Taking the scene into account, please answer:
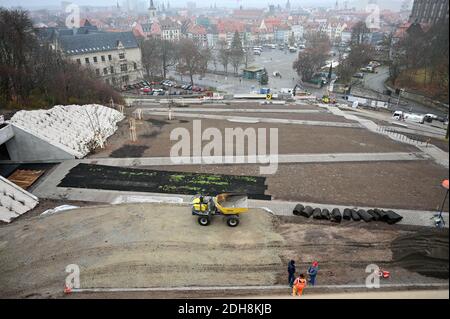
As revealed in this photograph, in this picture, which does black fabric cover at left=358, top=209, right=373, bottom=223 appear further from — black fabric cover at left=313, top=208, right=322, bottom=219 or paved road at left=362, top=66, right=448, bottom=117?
paved road at left=362, top=66, right=448, bottom=117

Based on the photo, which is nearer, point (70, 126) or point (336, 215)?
point (336, 215)

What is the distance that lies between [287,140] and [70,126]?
19046 mm

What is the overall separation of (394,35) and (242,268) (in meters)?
93.5

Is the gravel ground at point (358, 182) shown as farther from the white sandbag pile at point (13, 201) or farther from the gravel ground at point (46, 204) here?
the white sandbag pile at point (13, 201)

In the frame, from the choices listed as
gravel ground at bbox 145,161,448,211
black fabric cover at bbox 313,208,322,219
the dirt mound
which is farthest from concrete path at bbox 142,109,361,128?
the dirt mound

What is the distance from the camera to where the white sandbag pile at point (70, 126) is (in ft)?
80.1

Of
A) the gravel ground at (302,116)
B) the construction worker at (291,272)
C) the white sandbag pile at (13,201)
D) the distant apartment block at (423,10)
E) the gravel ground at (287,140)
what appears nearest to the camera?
the construction worker at (291,272)

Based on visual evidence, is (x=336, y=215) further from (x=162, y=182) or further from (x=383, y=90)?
(x=383, y=90)

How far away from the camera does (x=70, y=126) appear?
27.2m

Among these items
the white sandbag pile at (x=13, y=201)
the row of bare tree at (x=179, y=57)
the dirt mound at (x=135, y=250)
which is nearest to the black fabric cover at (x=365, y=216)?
the dirt mound at (x=135, y=250)

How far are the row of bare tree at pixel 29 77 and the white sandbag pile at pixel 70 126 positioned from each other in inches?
225

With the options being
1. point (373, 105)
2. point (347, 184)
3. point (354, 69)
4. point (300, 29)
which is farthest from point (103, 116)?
point (300, 29)

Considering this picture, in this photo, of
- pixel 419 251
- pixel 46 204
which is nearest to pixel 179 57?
pixel 46 204

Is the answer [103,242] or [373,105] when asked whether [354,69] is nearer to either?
[373,105]
